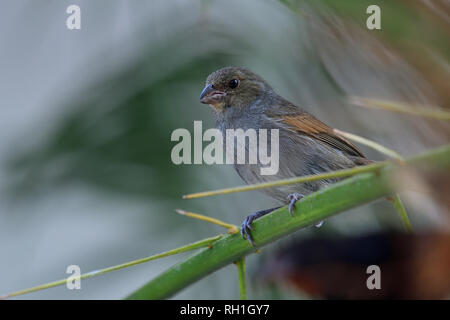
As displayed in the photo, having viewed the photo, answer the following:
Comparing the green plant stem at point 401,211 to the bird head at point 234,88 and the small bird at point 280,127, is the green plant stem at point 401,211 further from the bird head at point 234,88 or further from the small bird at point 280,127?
the bird head at point 234,88

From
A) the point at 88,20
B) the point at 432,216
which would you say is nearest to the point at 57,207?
the point at 88,20

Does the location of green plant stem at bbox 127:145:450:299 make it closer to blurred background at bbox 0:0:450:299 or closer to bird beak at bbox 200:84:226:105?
blurred background at bbox 0:0:450:299

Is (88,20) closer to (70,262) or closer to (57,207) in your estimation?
(57,207)

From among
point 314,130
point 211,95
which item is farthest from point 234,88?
point 314,130

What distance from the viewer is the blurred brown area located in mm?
1132

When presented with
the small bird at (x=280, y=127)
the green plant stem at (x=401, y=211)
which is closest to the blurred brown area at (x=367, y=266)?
the green plant stem at (x=401, y=211)

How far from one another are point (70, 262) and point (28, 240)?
10.0 inches

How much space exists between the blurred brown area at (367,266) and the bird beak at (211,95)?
1.59 meters

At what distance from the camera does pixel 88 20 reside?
279cm

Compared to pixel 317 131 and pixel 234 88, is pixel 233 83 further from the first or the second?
pixel 317 131

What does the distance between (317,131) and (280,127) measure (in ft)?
0.77

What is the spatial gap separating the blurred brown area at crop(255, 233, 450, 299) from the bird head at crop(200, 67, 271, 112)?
5.67 ft

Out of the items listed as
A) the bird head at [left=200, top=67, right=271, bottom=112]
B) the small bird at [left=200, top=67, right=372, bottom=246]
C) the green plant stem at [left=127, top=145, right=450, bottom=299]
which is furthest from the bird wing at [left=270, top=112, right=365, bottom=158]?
the green plant stem at [left=127, top=145, right=450, bottom=299]

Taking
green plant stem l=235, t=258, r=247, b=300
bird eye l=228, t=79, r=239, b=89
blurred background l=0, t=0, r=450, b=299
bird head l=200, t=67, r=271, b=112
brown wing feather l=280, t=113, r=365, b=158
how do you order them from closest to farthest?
green plant stem l=235, t=258, r=247, b=300
blurred background l=0, t=0, r=450, b=299
brown wing feather l=280, t=113, r=365, b=158
bird head l=200, t=67, r=271, b=112
bird eye l=228, t=79, r=239, b=89
